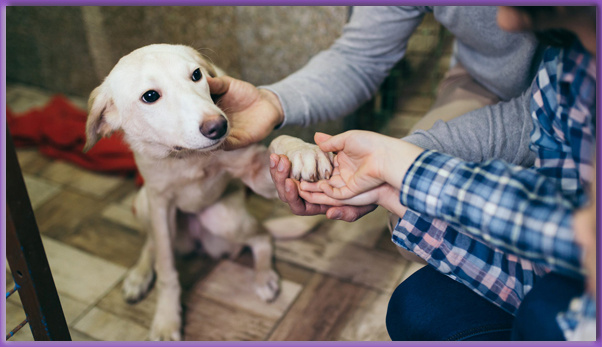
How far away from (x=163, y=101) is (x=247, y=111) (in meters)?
0.26

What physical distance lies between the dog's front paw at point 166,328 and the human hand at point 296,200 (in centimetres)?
63

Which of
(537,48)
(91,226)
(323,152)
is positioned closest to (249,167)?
(323,152)

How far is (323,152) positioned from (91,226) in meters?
1.21

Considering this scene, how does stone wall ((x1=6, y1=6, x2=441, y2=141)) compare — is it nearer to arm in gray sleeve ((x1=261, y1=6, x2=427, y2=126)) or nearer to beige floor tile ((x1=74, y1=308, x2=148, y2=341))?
arm in gray sleeve ((x1=261, y1=6, x2=427, y2=126))

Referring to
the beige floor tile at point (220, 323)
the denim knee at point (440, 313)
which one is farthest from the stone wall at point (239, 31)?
the denim knee at point (440, 313)

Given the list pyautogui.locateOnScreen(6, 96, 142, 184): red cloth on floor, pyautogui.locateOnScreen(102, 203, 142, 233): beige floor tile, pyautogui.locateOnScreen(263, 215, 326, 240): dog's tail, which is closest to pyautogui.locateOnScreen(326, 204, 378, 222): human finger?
pyautogui.locateOnScreen(263, 215, 326, 240): dog's tail

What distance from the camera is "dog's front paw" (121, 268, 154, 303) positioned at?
161cm

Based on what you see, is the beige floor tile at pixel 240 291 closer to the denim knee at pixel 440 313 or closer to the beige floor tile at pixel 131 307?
the beige floor tile at pixel 131 307

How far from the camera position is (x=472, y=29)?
1.24m

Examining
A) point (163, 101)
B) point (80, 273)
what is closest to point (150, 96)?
point (163, 101)

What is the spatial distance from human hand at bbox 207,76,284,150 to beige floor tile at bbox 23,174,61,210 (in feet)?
4.00

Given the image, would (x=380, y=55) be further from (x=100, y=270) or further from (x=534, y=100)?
(x=100, y=270)

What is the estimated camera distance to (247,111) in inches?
48.4

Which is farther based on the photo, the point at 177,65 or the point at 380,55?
the point at 380,55
